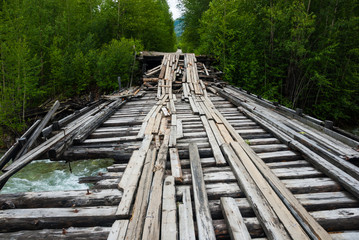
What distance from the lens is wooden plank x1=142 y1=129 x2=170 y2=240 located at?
1.72m

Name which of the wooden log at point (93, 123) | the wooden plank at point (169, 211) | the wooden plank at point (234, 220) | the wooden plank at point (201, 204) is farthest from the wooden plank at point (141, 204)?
the wooden log at point (93, 123)

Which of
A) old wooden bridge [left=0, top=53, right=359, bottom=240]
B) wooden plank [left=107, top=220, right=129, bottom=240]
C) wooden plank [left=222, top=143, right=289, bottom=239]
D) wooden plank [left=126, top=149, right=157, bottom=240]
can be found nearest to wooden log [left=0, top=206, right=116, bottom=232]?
old wooden bridge [left=0, top=53, right=359, bottom=240]

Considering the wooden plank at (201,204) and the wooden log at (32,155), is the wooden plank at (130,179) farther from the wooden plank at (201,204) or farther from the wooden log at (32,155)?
the wooden log at (32,155)

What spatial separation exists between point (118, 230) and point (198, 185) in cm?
108

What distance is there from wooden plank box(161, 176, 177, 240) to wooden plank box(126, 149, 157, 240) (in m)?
0.21

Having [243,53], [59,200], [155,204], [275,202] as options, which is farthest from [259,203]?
[243,53]

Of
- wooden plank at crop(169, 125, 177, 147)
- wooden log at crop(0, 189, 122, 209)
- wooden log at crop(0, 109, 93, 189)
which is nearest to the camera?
wooden log at crop(0, 189, 122, 209)

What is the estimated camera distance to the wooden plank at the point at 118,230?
170cm

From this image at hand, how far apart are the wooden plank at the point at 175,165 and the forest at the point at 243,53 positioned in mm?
10815

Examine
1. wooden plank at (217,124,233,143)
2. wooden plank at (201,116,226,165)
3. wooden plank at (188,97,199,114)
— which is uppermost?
wooden plank at (188,97,199,114)

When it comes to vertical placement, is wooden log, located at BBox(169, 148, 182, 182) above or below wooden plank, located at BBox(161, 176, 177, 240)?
above

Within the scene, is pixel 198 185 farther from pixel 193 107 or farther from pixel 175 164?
→ pixel 193 107

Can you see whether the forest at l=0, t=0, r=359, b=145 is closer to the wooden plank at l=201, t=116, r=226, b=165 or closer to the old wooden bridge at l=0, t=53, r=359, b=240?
the old wooden bridge at l=0, t=53, r=359, b=240

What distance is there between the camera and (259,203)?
207 centimetres
